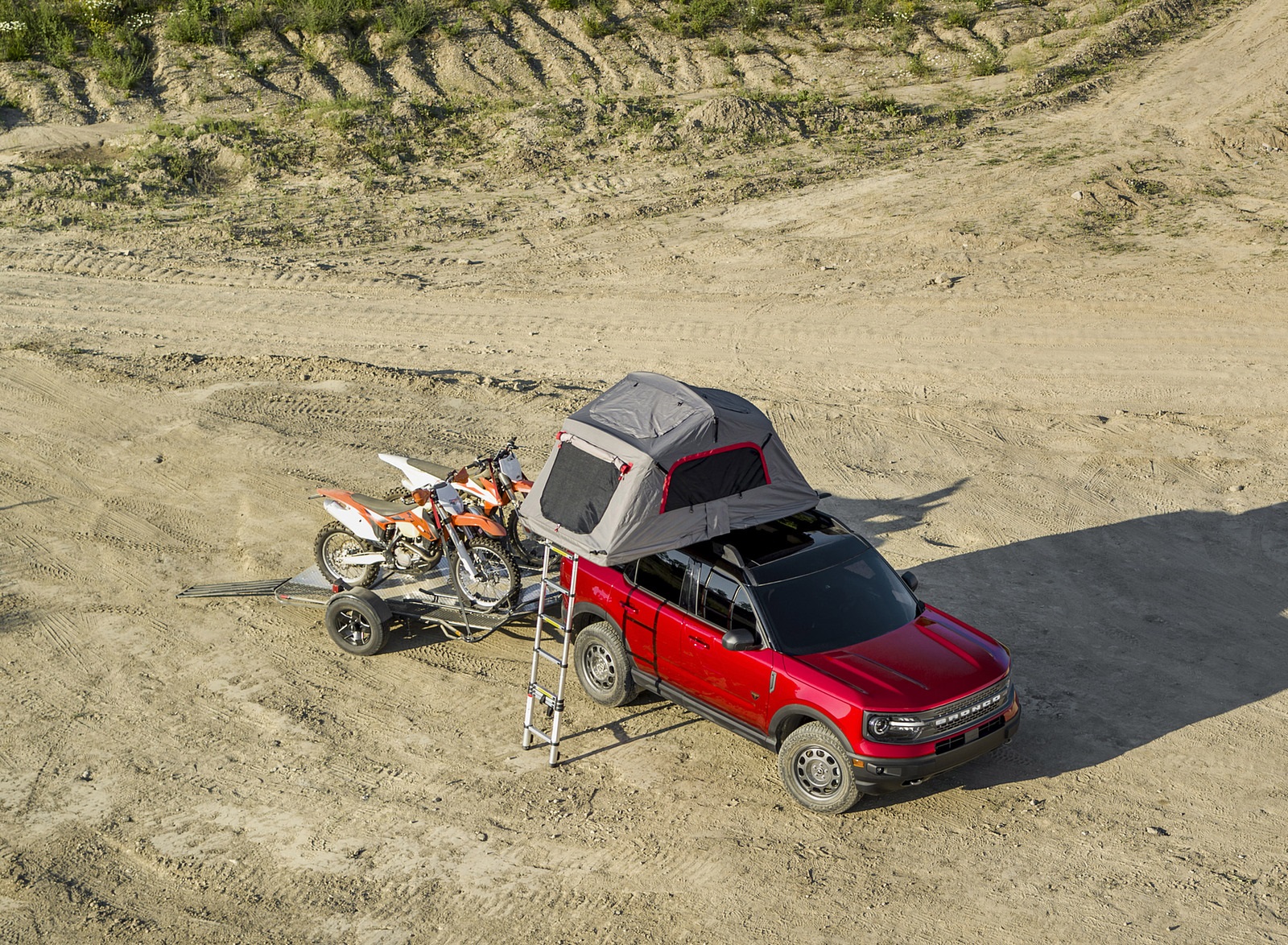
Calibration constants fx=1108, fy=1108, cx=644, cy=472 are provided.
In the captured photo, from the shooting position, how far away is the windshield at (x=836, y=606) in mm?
8164

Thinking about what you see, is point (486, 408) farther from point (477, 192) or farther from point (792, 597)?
point (477, 192)

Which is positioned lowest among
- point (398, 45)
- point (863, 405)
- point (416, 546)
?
point (863, 405)

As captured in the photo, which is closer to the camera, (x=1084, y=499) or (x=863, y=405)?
(x=1084, y=499)

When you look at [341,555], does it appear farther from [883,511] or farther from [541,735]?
[883,511]

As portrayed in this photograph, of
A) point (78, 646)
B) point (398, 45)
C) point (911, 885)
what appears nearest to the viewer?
point (911, 885)

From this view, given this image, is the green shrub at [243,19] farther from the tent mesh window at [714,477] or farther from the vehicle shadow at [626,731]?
the vehicle shadow at [626,731]

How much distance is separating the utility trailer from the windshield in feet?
8.24

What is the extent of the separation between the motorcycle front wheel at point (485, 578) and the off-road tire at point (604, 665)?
851 mm

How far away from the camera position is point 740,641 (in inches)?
313

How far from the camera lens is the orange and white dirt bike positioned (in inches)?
392

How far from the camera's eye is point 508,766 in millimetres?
8523

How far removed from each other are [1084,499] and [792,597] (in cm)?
619

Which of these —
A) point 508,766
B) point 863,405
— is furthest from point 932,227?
point 508,766

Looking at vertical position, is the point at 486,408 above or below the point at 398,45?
below
